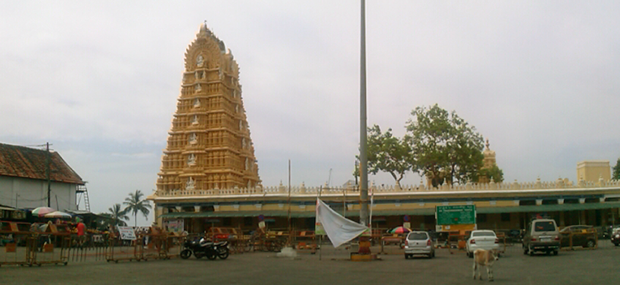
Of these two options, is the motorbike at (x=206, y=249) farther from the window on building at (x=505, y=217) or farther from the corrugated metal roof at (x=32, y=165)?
the corrugated metal roof at (x=32, y=165)

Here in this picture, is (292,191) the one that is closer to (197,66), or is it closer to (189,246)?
(197,66)

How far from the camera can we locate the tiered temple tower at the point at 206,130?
4922cm

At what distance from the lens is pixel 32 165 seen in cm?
4950

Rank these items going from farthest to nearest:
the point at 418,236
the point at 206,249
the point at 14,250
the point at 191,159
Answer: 1. the point at 191,159
2. the point at 418,236
3. the point at 206,249
4. the point at 14,250

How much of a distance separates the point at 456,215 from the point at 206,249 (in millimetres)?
16456

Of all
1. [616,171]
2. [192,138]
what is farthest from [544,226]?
[616,171]

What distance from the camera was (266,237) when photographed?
107ft

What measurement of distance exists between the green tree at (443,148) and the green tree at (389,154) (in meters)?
0.86

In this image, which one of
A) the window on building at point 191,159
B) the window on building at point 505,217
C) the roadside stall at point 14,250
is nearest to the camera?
the roadside stall at point 14,250

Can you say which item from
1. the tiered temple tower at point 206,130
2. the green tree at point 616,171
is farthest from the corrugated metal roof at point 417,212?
the green tree at point 616,171

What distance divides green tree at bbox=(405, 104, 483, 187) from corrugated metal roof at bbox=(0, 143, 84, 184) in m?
32.4

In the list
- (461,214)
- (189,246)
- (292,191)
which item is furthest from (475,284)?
(292,191)

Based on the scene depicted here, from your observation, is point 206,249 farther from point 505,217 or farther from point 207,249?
point 505,217

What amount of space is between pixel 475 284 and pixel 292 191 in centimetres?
3203
